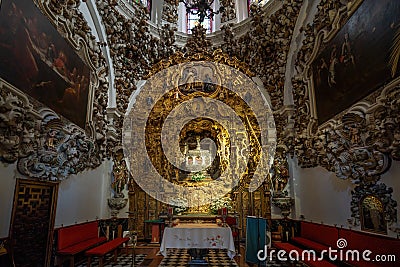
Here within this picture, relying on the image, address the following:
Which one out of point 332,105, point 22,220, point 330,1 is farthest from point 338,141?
point 22,220

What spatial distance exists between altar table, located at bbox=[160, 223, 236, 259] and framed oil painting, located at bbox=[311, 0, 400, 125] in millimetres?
3947

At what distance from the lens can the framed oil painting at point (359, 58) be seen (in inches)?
175

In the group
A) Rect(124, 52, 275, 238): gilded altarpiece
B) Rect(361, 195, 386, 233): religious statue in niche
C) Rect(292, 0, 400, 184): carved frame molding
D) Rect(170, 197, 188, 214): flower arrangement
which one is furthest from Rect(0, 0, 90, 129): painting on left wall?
Rect(361, 195, 386, 233): religious statue in niche

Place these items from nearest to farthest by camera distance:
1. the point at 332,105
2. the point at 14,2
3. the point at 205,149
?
the point at 14,2
the point at 332,105
the point at 205,149

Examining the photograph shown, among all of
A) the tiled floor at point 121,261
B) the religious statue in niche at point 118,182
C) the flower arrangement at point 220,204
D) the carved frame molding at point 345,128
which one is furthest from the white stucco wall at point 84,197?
the carved frame molding at point 345,128

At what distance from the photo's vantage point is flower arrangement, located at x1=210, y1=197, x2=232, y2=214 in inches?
412

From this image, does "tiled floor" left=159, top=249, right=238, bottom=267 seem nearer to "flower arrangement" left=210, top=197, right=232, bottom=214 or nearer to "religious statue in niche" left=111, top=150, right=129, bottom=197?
"flower arrangement" left=210, top=197, right=232, bottom=214

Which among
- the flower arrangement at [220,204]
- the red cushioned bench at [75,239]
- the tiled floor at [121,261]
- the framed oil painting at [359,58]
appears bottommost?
the tiled floor at [121,261]

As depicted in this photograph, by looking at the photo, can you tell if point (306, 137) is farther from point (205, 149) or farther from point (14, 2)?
point (14, 2)

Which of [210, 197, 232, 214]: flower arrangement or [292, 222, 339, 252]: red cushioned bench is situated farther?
[210, 197, 232, 214]: flower arrangement

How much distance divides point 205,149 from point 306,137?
191 inches

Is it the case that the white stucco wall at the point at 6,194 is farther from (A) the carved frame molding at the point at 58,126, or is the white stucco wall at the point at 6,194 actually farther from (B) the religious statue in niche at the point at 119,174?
(B) the religious statue in niche at the point at 119,174

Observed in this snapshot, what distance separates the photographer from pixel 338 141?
233 inches

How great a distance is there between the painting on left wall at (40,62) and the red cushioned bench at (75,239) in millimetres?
2665
